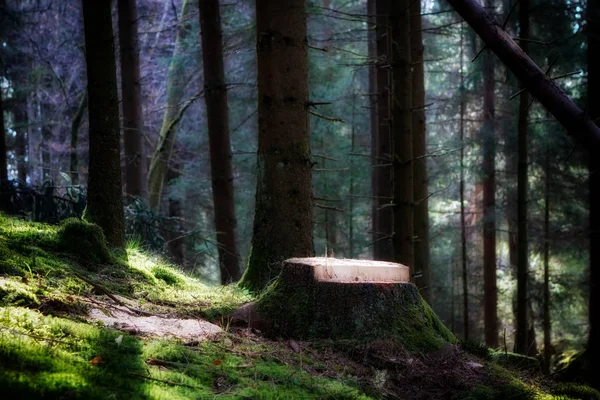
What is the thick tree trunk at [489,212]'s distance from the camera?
18.3 m

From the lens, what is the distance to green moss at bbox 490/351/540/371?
5543 mm

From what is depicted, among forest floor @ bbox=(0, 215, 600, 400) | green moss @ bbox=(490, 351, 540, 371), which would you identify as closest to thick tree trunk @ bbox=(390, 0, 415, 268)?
green moss @ bbox=(490, 351, 540, 371)

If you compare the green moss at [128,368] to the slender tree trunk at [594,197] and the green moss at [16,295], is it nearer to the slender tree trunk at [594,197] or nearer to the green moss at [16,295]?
the green moss at [16,295]

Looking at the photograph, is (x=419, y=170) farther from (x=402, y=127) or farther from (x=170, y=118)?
(x=170, y=118)

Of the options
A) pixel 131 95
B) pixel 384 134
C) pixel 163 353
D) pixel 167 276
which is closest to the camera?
pixel 163 353

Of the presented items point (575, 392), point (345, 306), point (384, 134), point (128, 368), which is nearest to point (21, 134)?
point (384, 134)

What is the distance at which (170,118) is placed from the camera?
16.5 metres

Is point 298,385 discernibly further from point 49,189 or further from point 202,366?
point 49,189

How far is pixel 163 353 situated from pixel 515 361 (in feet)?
12.2

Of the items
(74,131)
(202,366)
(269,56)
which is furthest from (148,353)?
(74,131)

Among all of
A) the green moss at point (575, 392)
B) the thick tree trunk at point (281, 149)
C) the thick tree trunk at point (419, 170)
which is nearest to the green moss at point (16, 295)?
the thick tree trunk at point (281, 149)

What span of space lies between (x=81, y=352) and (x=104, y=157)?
4.01 m

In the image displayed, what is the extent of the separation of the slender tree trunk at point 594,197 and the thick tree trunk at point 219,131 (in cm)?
729

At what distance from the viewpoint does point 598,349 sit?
11.5 m
